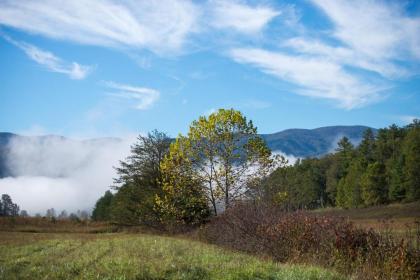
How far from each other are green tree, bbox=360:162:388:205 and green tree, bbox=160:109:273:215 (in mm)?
70713

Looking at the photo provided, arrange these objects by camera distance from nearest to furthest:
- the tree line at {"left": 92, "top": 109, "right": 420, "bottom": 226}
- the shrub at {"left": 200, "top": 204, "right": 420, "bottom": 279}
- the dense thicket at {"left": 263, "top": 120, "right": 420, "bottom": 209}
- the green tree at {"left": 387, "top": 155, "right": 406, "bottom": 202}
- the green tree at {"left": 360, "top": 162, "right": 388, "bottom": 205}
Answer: the shrub at {"left": 200, "top": 204, "right": 420, "bottom": 279}
the tree line at {"left": 92, "top": 109, "right": 420, "bottom": 226}
the dense thicket at {"left": 263, "top": 120, "right": 420, "bottom": 209}
the green tree at {"left": 387, "top": 155, "right": 406, "bottom": 202}
the green tree at {"left": 360, "top": 162, "right": 388, "bottom": 205}

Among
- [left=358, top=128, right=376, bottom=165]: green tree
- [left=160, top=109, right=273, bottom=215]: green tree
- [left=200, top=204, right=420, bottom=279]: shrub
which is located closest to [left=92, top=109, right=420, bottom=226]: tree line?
[left=160, top=109, right=273, bottom=215]: green tree

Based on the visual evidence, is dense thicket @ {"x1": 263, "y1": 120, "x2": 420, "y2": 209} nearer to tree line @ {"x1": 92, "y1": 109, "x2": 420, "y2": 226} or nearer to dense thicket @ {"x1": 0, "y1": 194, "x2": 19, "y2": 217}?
tree line @ {"x1": 92, "y1": 109, "x2": 420, "y2": 226}

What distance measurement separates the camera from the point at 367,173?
314ft

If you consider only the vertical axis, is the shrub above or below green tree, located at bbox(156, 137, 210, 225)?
below

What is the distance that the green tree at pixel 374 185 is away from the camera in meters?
94.9

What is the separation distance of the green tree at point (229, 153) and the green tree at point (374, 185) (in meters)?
70.7

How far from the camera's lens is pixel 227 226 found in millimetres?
21000

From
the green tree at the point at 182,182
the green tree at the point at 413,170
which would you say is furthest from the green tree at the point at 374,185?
the green tree at the point at 182,182

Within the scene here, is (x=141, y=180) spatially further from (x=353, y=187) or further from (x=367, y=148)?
(x=367, y=148)

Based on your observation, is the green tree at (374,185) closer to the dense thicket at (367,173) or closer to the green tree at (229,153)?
the dense thicket at (367,173)

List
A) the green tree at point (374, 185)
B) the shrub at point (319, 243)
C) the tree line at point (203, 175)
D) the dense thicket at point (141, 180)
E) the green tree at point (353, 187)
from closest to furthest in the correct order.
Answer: the shrub at point (319, 243) → the tree line at point (203, 175) → the dense thicket at point (141, 180) → the green tree at point (374, 185) → the green tree at point (353, 187)

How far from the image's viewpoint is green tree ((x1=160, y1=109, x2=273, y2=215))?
3041 cm

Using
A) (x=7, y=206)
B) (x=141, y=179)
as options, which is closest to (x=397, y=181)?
(x=141, y=179)
